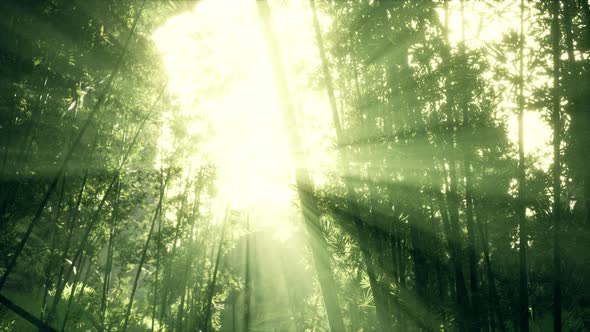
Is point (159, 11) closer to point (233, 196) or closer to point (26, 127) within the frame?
point (26, 127)

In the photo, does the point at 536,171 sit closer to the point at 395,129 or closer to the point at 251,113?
the point at 395,129

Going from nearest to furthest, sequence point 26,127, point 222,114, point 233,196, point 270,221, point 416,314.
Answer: point 416,314 → point 26,127 → point 222,114 → point 233,196 → point 270,221

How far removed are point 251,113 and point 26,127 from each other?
2745mm

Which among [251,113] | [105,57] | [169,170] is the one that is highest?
[105,57]

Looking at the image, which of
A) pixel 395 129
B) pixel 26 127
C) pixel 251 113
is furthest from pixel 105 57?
pixel 395 129

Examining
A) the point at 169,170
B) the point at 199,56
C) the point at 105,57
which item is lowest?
the point at 169,170

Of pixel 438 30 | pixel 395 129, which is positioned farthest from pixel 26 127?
pixel 438 30

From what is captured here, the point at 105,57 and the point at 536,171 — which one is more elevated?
the point at 105,57

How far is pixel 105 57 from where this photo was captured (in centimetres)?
385

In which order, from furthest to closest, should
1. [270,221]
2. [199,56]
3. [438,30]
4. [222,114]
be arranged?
[270,221]
[222,114]
[199,56]
[438,30]

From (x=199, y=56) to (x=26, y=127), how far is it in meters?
2.33

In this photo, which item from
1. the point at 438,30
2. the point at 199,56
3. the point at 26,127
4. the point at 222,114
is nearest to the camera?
the point at 438,30

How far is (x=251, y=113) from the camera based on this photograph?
16.5 feet

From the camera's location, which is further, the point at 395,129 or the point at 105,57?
the point at 105,57
